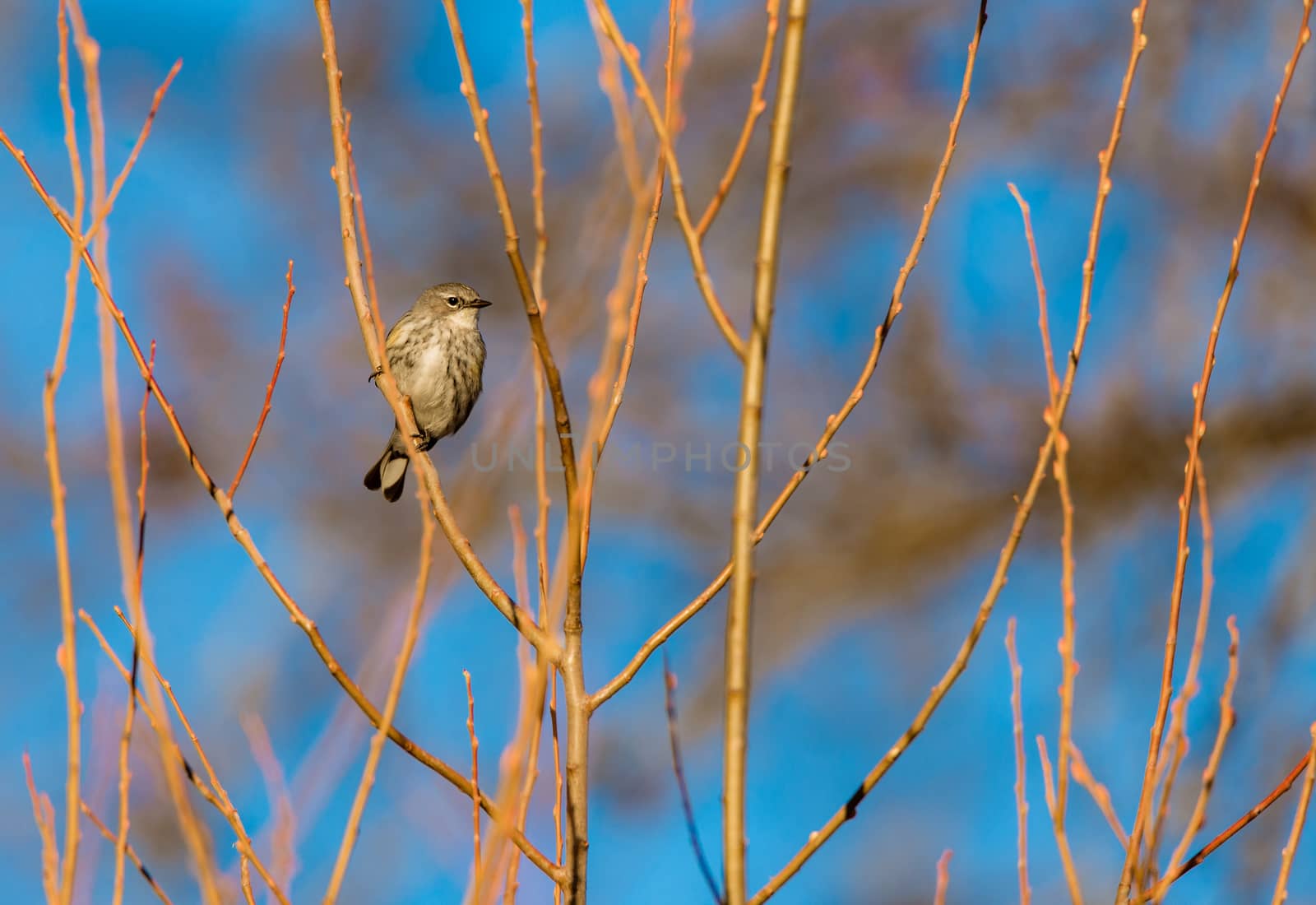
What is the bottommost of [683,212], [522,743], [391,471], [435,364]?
[522,743]

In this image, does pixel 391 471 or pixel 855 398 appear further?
pixel 391 471

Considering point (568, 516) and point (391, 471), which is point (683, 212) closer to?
point (568, 516)

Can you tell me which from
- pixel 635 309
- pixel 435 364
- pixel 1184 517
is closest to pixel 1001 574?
pixel 1184 517

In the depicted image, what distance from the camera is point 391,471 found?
6352 mm

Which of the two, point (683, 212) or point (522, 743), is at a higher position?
point (683, 212)

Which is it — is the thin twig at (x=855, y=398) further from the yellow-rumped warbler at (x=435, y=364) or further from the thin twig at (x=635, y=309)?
the yellow-rumped warbler at (x=435, y=364)

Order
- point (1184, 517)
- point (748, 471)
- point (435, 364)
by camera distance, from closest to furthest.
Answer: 1. point (748, 471)
2. point (1184, 517)
3. point (435, 364)

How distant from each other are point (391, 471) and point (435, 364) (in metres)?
0.63

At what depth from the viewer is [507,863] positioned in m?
2.09

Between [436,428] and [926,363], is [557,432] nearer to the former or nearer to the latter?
[436,428]

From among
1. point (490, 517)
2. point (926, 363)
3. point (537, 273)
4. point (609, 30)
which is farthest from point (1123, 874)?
point (926, 363)

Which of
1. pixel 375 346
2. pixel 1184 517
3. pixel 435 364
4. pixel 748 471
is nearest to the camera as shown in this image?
pixel 748 471

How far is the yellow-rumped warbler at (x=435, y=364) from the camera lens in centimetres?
635

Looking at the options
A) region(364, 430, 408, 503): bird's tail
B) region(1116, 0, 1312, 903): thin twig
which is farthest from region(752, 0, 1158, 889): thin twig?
region(364, 430, 408, 503): bird's tail
